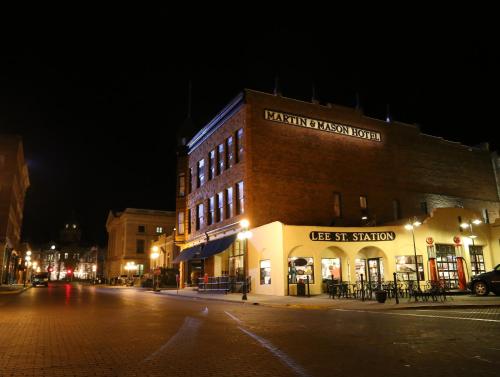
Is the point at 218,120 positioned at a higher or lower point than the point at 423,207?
higher

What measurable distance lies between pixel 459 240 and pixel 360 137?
12.8m

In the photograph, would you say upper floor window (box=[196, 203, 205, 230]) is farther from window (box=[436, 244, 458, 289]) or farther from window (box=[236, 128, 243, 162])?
window (box=[436, 244, 458, 289])

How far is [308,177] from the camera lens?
36.5m

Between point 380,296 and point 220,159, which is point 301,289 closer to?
point 380,296

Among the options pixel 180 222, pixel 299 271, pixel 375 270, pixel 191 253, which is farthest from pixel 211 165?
pixel 375 270

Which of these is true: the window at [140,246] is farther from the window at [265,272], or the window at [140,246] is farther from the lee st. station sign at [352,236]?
the lee st. station sign at [352,236]

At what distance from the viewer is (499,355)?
8.17 meters

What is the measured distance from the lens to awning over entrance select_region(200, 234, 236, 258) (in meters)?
35.5

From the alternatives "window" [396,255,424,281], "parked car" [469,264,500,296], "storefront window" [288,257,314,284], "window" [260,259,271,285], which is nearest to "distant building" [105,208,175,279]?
"window" [260,259,271,285]

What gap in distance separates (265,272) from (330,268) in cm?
459

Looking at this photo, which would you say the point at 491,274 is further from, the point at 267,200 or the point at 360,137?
the point at 360,137

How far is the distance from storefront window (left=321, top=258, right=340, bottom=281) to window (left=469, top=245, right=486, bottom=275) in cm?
1040

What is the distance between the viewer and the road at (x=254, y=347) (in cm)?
731

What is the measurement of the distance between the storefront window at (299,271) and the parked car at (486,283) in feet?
31.6
